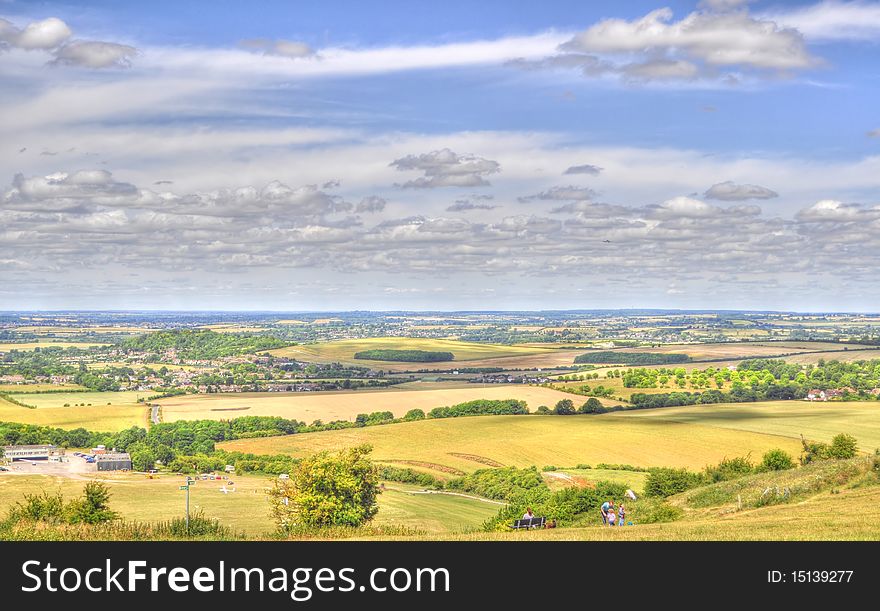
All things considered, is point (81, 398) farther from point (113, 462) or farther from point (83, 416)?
point (113, 462)

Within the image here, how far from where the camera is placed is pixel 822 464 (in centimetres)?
4797

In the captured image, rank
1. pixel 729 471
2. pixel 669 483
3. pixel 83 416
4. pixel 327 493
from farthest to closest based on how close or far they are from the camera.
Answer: pixel 83 416 < pixel 729 471 < pixel 669 483 < pixel 327 493

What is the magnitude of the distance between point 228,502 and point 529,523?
4150 centimetres

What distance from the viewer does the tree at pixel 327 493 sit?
47.1 meters

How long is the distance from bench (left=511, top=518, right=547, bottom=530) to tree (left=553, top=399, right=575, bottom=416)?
313 feet

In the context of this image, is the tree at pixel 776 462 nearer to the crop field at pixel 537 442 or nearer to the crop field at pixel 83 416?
the crop field at pixel 537 442

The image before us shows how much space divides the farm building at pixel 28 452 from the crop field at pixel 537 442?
22.9m

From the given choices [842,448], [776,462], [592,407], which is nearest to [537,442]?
[592,407]

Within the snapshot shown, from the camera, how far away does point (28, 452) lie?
10519 centimetres

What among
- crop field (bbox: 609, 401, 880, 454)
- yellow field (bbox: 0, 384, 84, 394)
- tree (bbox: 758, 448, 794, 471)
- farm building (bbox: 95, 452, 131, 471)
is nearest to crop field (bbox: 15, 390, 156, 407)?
yellow field (bbox: 0, 384, 84, 394)

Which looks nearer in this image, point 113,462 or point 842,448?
point 842,448
